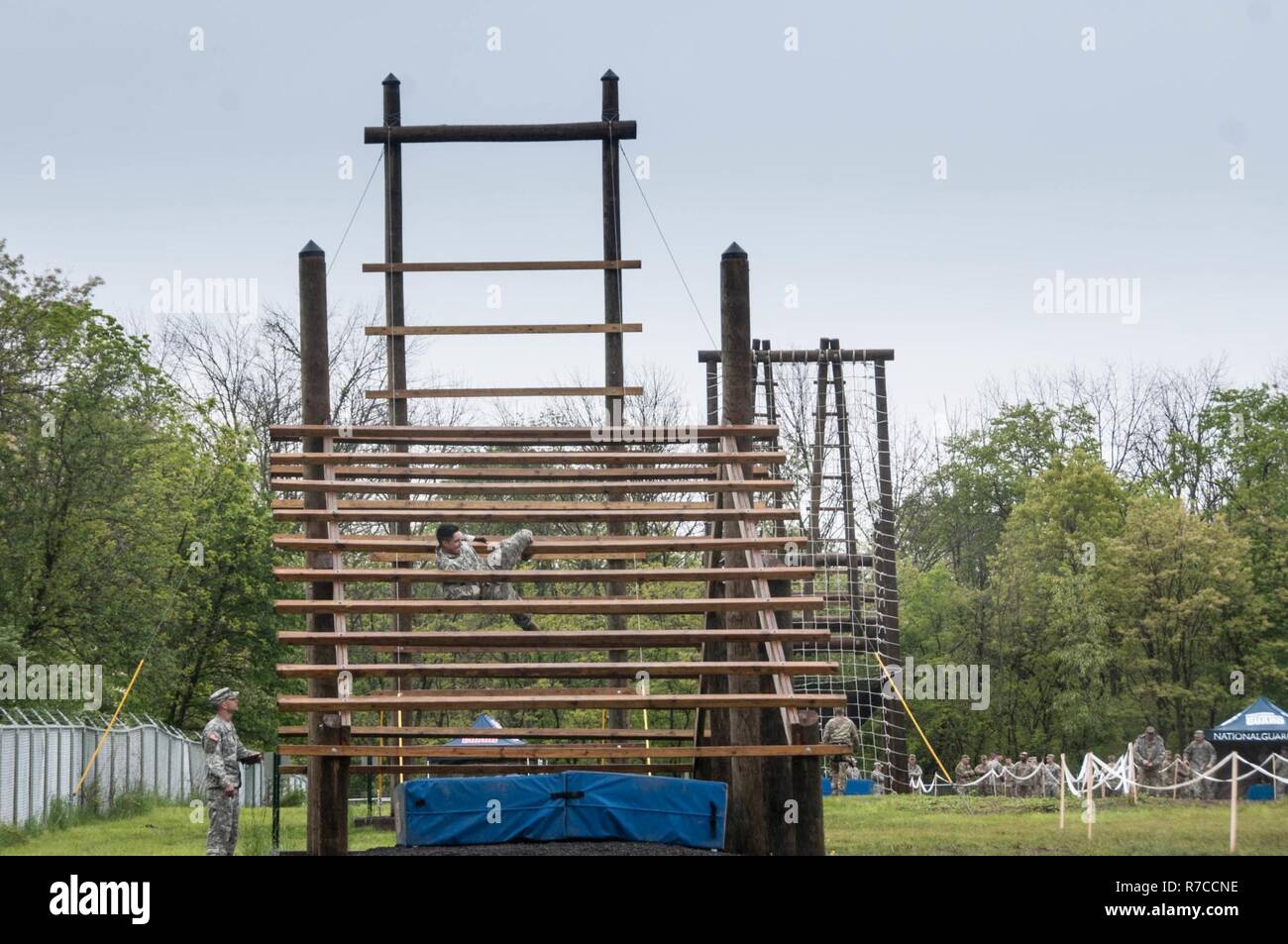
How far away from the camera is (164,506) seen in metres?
42.3

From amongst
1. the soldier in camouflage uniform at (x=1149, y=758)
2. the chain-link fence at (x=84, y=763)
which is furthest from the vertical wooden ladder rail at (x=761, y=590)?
the soldier in camouflage uniform at (x=1149, y=758)

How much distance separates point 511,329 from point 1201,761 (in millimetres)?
15335

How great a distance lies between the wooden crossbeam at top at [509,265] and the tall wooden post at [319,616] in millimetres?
4980

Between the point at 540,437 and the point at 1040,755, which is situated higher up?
the point at 540,437

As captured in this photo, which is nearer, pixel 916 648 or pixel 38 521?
pixel 38 521

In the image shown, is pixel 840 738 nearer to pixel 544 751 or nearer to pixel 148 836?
pixel 148 836

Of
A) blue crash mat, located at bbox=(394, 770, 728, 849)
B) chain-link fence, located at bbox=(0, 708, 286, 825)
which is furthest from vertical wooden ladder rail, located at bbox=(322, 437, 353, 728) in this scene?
chain-link fence, located at bbox=(0, 708, 286, 825)

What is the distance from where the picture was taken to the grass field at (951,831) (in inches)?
621

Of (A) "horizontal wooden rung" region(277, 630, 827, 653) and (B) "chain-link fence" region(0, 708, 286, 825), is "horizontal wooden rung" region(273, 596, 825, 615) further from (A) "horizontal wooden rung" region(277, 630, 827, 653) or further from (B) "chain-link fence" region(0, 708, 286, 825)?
(B) "chain-link fence" region(0, 708, 286, 825)

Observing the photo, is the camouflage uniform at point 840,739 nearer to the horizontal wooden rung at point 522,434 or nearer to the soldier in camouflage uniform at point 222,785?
the horizontal wooden rung at point 522,434
